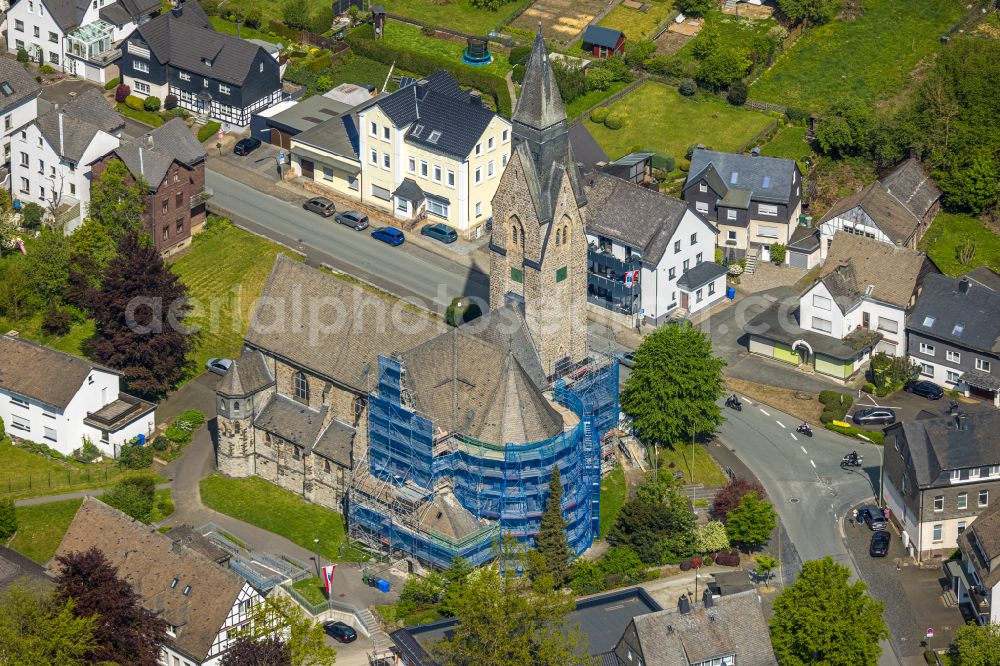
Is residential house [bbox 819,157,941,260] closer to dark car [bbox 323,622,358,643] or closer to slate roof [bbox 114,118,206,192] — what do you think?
slate roof [bbox 114,118,206,192]

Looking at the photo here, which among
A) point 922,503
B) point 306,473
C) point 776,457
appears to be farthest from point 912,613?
point 306,473

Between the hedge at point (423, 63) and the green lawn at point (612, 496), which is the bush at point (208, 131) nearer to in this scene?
the hedge at point (423, 63)

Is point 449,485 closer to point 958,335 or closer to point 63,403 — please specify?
point 63,403

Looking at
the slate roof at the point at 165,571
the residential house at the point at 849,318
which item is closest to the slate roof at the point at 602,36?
the residential house at the point at 849,318

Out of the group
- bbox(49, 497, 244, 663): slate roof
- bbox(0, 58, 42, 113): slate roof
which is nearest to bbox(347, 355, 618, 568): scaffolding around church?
bbox(49, 497, 244, 663): slate roof

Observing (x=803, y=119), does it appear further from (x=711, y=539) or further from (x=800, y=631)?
(x=800, y=631)

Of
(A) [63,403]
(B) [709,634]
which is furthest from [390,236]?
(B) [709,634]

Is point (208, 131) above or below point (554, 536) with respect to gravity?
above
